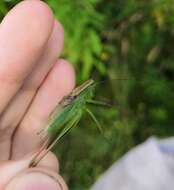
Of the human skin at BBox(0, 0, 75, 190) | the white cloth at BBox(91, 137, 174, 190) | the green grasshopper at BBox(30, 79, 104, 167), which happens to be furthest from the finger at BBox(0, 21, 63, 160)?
the white cloth at BBox(91, 137, 174, 190)

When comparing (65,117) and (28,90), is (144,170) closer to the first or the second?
(28,90)

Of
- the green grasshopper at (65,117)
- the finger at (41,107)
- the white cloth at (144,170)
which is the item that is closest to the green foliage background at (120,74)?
the white cloth at (144,170)

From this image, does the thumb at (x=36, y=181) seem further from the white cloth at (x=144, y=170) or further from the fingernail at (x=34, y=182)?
the white cloth at (x=144, y=170)

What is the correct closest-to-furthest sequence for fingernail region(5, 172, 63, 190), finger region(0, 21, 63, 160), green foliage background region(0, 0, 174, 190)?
fingernail region(5, 172, 63, 190), finger region(0, 21, 63, 160), green foliage background region(0, 0, 174, 190)

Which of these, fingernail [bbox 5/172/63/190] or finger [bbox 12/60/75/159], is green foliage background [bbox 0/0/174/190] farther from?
fingernail [bbox 5/172/63/190]

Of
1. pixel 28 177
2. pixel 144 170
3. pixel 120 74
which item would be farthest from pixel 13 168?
pixel 120 74

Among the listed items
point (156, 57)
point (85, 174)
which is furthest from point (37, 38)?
point (156, 57)

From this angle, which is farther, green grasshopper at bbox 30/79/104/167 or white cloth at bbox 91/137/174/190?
white cloth at bbox 91/137/174/190
